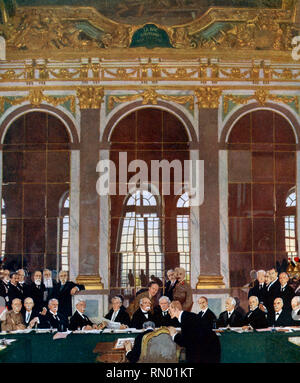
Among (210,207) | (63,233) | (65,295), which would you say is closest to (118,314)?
(65,295)

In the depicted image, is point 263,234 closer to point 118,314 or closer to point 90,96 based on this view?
point 118,314

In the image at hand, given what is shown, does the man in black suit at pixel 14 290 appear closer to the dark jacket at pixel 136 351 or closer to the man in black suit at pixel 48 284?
the man in black suit at pixel 48 284

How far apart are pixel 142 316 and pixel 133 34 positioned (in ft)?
17.6

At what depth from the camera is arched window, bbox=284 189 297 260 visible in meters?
10.9

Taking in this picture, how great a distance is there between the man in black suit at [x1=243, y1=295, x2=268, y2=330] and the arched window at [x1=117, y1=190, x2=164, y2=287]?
2.22 m

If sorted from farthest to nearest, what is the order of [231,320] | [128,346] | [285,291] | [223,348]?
1. [285,291]
2. [231,320]
3. [223,348]
4. [128,346]

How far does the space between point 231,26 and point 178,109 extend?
187 cm

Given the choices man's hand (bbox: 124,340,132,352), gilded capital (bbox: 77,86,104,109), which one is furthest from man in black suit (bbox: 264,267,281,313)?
gilded capital (bbox: 77,86,104,109)

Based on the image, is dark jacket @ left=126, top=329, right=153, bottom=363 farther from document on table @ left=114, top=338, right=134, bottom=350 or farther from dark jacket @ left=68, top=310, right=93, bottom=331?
dark jacket @ left=68, top=310, right=93, bottom=331

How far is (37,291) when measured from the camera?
10062 millimetres

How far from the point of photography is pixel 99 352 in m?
7.11

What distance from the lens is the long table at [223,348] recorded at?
721 cm
